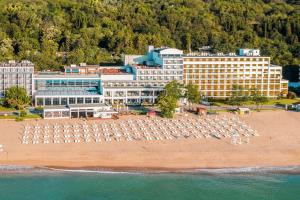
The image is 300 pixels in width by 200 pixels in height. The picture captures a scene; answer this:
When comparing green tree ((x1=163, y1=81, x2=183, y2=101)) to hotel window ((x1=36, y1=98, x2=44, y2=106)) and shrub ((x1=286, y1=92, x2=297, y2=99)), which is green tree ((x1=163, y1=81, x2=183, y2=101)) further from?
shrub ((x1=286, y1=92, x2=297, y2=99))

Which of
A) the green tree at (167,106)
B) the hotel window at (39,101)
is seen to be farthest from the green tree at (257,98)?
the hotel window at (39,101)

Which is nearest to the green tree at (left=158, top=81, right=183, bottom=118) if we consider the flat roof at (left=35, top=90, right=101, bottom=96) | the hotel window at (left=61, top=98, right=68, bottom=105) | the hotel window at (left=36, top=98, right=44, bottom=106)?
the flat roof at (left=35, top=90, right=101, bottom=96)

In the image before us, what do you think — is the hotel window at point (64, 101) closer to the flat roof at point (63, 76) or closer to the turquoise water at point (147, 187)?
the flat roof at point (63, 76)

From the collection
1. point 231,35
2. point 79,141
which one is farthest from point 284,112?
point 231,35

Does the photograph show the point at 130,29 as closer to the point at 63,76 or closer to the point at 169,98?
the point at 63,76

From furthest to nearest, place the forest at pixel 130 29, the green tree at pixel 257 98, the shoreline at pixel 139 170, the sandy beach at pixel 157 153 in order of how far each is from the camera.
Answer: the forest at pixel 130 29 < the green tree at pixel 257 98 < the sandy beach at pixel 157 153 < the shoreline at pixel 139 170
